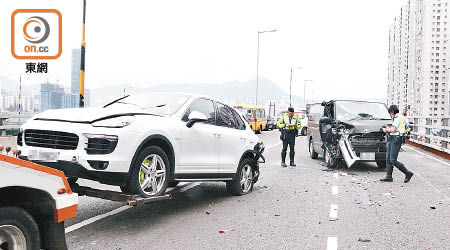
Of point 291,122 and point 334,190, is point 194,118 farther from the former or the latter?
point 291,122

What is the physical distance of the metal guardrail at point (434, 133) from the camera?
53.2 feet

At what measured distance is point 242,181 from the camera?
7.68 meters

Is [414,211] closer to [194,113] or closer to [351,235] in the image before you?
[351,235]

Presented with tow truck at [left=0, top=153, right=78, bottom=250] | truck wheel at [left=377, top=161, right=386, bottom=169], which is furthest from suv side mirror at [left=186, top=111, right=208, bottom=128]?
truck wheel at [left=377, top=161, right=386, bottom=169]

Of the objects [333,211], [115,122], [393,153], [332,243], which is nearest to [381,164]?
[393,153]

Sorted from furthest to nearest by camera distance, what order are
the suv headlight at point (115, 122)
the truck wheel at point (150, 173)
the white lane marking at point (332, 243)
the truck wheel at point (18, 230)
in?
the truck wheel at point (150, 173), the suv headlight at point (115, 122), the white lane marking at point (332, 243), the truck wheel at point (18, 230)

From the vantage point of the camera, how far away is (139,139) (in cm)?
488

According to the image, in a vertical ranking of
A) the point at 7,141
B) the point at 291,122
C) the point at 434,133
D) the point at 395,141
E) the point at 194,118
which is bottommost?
the point at 7,141

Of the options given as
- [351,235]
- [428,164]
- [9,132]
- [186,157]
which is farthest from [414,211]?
[9,132]

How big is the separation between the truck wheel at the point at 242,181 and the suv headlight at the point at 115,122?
9.59 feet

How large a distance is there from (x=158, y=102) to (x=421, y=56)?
490 ft

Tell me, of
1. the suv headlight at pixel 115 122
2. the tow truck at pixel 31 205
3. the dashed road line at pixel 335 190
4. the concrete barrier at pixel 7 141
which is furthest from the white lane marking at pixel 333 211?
the concrete barrier at pixel 7 141

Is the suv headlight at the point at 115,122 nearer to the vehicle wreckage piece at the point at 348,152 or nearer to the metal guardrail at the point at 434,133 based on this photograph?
the vehicle wreckage piece at the point at 348,152

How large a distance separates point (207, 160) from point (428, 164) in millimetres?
9757
